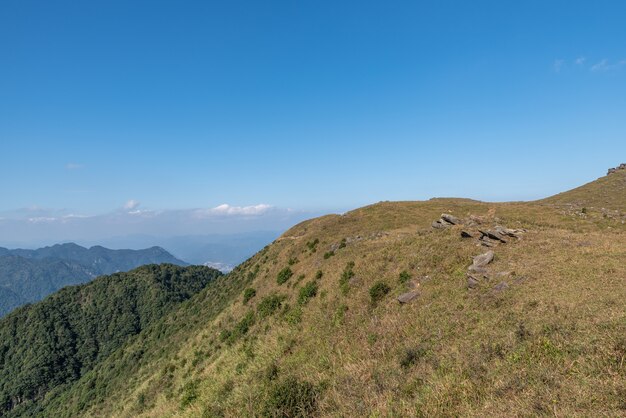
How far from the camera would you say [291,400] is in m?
13.6

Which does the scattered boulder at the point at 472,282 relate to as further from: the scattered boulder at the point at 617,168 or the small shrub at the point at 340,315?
the scattered boulder at the point at 617,168

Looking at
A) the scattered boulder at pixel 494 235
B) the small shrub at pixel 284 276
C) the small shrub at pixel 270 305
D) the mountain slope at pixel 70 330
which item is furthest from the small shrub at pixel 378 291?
the mountain slope at pixel 70 330

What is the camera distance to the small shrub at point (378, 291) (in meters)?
22.5

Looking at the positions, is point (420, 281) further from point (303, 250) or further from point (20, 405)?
point (20, 405)

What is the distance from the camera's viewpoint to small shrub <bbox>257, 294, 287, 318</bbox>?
109 ft

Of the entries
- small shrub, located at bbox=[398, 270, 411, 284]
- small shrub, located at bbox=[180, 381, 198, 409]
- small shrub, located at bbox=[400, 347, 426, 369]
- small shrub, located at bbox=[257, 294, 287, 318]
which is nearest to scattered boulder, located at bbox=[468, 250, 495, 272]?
small shrub, located at bbox=[398, 270, 411, 284]

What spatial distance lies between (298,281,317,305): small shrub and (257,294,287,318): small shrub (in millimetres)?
3778

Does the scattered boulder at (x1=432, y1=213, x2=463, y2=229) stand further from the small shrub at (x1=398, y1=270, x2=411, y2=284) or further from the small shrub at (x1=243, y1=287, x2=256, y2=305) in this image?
the small shrub at (x1=243, y1=287, x2=256, y2=305)

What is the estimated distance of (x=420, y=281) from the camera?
2202 cm

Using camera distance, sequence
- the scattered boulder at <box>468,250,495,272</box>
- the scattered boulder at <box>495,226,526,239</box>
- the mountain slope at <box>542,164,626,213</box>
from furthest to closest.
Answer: the mountain slope at <box>542,164,626,213</box> → the scattered boulder at <box>495,226,526,239</box> → the scattered boulder at <box>468,250,495,272</box>

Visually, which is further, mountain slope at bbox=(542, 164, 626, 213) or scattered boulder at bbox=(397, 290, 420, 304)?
mountain slope at bbox=(542, 164, 626, 213)

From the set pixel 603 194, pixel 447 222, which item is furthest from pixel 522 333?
pixel 603 194

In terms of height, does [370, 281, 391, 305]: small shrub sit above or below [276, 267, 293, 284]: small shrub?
above

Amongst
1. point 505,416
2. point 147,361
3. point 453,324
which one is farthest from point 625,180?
point 147,361
